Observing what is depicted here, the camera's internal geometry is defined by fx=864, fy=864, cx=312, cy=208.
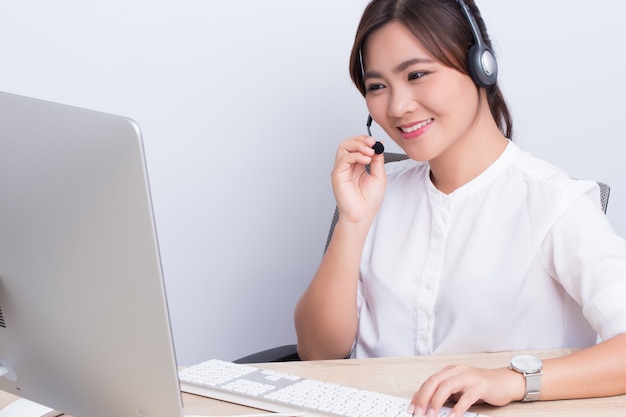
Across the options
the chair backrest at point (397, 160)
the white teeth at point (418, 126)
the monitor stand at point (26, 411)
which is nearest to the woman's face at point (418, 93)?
the white teeth at point (418, 126)

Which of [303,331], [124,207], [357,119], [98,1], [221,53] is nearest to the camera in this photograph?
[124,207]

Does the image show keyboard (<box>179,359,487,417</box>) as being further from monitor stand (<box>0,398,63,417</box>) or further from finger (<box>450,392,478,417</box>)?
monitor stand (<box>0,398,63,417</box>)

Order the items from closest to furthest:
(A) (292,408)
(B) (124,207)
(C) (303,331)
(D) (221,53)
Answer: (B) (124,207) < (A) (292,408) < (C) (303,331) < (D) (221,53)

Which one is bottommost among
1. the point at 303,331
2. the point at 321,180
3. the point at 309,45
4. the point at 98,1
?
the point at 303,331

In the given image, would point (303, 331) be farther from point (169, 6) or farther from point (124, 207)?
point (124, 207)

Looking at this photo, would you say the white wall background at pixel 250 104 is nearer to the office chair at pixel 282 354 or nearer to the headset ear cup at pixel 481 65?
the office chair at pixel 282 354

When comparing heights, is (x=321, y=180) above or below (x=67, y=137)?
below

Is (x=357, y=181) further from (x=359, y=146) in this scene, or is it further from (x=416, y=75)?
(x=416, y=75)

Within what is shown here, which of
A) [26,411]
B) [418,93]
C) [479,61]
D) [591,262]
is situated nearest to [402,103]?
[418,93]

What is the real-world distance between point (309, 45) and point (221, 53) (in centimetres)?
22

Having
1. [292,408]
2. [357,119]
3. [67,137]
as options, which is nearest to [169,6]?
[357,119]

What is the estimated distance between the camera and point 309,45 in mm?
2107

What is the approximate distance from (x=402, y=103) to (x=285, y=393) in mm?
621

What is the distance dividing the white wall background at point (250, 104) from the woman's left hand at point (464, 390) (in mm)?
1085
